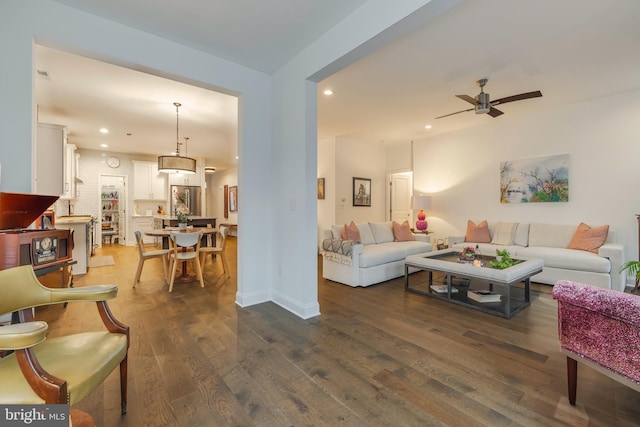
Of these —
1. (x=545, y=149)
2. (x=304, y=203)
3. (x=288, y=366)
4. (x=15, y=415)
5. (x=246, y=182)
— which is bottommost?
(x=288, y=366)

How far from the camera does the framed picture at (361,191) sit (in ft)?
22.7

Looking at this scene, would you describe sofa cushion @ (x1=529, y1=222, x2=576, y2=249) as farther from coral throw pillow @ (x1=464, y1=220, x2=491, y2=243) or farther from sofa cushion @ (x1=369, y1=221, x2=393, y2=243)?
sofa cushion @ (x1=369, y1=221, x2=393, y2=243)

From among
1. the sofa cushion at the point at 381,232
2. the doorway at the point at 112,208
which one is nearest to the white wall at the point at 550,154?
the sofa cushion at the point at 381,232

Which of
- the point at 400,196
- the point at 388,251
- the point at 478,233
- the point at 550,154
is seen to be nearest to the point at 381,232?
the point at 388,251

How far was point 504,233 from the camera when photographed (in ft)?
16.8

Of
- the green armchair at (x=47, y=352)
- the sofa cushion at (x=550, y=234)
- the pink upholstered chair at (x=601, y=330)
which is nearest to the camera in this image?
the green armchair at (x=47, y=352)

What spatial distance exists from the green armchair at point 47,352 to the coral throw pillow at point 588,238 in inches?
222

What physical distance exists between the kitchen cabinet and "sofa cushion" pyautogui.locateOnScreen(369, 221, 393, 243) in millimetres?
6670

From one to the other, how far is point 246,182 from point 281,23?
1.58 m

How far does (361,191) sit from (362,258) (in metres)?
3.21

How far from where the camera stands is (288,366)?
2.04m

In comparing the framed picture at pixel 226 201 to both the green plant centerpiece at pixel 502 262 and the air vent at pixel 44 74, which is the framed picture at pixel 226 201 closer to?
the air vent at pixel 44 74

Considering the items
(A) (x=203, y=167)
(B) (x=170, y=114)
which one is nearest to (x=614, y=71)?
(B) (x=170, y=114)

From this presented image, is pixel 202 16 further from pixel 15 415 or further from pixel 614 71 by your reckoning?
pixel 614 71
